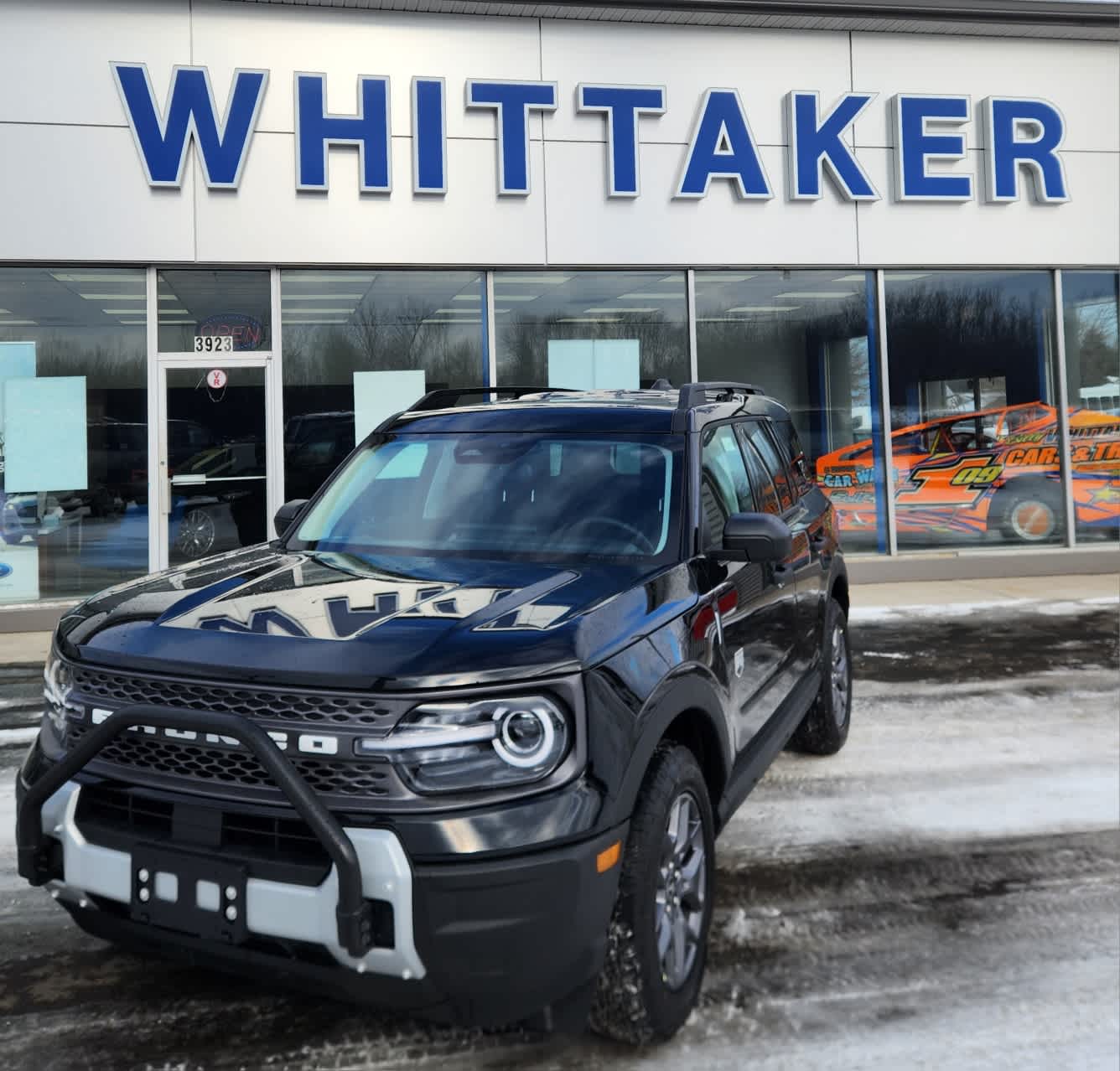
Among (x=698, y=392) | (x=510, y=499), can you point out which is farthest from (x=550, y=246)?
(x=510, y=499)

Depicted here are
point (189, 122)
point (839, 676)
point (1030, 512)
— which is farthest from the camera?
point (1030, 512)

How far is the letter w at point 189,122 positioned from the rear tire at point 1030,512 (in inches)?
369

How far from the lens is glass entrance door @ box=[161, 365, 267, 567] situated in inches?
428

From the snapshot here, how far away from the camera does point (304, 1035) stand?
9.62ft

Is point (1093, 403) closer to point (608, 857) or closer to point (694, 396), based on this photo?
point (694, 396)

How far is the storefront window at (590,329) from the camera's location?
1162 cm

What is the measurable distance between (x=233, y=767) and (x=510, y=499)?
1.55m

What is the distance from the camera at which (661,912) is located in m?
2.84

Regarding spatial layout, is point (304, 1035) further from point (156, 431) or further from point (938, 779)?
point (156, 431)

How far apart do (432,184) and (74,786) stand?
9.22m

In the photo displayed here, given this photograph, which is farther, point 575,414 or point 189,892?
point 575,414

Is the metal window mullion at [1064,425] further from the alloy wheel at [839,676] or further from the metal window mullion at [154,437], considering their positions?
the metal window mullion at [154,437]

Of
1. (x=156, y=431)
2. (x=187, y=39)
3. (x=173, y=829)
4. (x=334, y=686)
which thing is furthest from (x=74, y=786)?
(x=187, y=39)

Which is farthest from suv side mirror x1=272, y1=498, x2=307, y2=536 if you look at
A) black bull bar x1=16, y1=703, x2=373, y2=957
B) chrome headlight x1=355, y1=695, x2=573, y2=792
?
chrome headlight x1=355, y1=695, x2=573, y2=792
